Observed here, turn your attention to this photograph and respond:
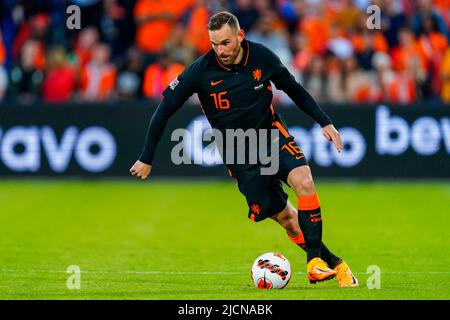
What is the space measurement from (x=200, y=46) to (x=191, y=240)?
24.9ft

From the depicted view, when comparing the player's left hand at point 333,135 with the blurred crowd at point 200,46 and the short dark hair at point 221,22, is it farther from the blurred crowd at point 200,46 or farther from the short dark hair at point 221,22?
→ the blurred crowd at point 200,46

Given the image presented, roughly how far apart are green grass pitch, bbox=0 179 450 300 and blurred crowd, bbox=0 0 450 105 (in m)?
1.94

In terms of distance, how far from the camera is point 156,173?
1936cm

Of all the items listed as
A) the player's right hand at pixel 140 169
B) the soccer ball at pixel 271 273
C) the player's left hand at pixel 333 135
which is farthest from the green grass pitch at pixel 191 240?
the player's left hand at pixel 333 135

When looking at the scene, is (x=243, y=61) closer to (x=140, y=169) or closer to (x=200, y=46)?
(x=140, y=169)

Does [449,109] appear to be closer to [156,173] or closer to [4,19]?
[156,173]

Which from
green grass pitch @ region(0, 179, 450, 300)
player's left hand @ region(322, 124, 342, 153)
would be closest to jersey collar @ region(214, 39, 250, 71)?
player's left hand @ region(322, 124, 342, 153)

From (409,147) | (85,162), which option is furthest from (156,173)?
(409,147)

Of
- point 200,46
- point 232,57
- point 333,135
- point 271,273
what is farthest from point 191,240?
point 200,46

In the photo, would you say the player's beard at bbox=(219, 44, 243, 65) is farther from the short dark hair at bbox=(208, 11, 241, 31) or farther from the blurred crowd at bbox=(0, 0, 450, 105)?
the blurred crowd at bbox=(0, 0, 450, 105)

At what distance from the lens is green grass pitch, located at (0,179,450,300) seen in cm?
978

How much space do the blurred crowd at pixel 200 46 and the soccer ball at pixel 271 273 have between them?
9.59 meters
